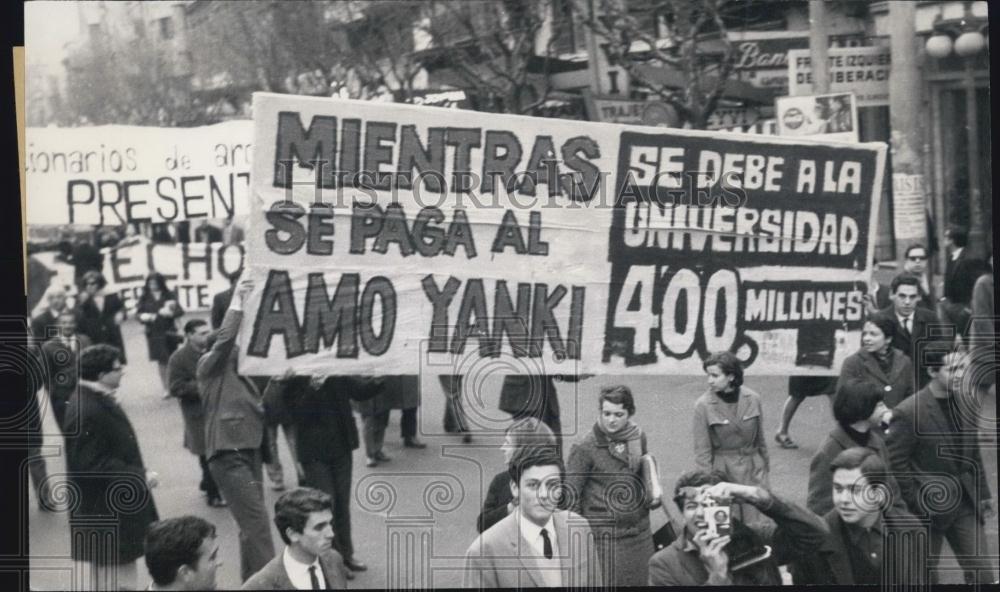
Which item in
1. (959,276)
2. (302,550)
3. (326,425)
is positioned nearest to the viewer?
(302,550)

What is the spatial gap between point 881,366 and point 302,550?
9.46ft

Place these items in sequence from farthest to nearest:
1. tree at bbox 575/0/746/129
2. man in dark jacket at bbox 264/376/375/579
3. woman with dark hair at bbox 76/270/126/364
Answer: tree at bbox 575/0/746/129 → man in dark jacket at bbox 264/376/375/579 → woman with dark hair at bbox 76/270/126/364

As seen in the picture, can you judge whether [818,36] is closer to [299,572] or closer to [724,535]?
[724,535]

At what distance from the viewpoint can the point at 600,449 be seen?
676cm

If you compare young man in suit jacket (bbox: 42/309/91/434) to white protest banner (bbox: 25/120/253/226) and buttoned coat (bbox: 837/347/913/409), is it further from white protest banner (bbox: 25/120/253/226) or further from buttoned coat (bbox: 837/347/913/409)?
buttoned coat (bbox: 837/347/913/409)

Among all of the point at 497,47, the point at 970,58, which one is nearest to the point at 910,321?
the point at 970,58

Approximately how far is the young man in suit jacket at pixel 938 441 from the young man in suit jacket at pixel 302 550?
8.92 feet

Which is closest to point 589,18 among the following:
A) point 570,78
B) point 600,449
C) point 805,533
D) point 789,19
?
point 570,78

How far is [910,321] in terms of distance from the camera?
6863 millimetres

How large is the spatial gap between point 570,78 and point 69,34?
7.73 feet

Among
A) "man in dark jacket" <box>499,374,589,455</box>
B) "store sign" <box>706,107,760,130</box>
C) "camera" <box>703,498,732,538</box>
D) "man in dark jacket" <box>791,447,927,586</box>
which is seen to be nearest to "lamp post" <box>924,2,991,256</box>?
"store sign" <box>706,107,760,130</box>

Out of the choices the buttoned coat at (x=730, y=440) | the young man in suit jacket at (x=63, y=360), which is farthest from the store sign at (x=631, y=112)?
the young man in suit jacket at (x=63, y=360)

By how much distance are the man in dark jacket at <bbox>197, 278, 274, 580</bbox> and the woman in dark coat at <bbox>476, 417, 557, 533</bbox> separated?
1.04 meters

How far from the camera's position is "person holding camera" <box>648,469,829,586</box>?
22.2ft
